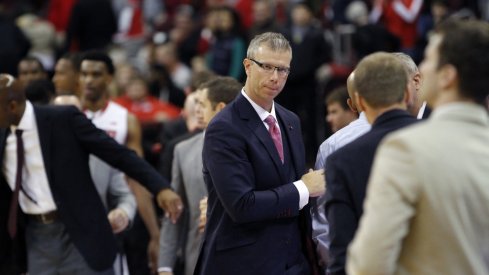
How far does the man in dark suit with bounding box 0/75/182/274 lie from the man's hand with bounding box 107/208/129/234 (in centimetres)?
55

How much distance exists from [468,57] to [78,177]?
3.53 metres

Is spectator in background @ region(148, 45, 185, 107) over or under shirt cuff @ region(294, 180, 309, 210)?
under

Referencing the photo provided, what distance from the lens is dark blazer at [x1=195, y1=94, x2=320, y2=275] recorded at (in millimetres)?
5602

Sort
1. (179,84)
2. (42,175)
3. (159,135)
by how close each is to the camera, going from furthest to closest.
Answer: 1. (179,84)
2. (159,135)
3. (42,175)

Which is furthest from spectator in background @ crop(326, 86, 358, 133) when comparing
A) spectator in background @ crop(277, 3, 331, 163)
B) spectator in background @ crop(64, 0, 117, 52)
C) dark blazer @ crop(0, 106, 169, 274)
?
spectator in background @ crop(64, 0, 117, 52)

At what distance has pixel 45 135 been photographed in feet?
22.5

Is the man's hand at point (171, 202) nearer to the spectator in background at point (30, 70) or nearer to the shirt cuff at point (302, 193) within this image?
the shirt cuff at point (302, 193)

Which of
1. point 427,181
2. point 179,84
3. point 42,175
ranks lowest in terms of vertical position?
point 179,84

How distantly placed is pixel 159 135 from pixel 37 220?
4.47m

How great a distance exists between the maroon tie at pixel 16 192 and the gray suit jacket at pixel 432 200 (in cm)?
325

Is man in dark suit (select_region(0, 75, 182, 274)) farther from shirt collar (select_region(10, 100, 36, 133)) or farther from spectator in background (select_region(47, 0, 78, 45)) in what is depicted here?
spectator in background (select_region(47, 0, 78, 45))

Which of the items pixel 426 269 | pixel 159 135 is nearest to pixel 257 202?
pixel 426 269

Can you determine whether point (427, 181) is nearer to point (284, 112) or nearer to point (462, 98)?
point (462, 98)

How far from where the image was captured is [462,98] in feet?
13.4
